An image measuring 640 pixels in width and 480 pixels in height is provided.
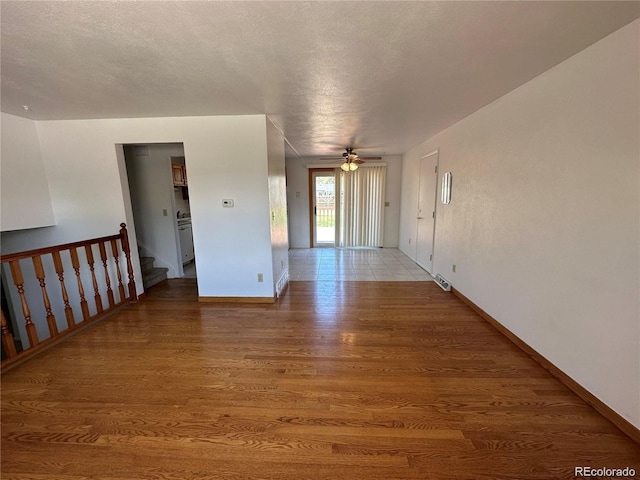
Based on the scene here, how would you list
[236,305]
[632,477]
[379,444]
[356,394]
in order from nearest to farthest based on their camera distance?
1. [632,477]
2. [379,444]
3. [356,394]
4. [236,305]

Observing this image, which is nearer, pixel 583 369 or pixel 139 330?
pixel 583 369

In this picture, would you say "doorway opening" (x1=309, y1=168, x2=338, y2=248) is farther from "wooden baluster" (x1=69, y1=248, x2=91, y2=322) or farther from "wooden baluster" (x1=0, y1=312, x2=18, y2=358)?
"wooden baluster" (x1=0, y1=312, x2=18, y2=358)

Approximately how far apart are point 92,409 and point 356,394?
1733 mm

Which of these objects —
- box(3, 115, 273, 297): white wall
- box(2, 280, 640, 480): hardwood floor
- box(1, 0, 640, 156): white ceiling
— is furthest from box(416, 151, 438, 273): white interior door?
box(3, 115, 273, 297): white wall

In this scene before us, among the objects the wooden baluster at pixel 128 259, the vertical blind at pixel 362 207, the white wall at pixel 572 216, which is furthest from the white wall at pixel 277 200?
the vertical blind at pixel 362 207

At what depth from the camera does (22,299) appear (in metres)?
2.15

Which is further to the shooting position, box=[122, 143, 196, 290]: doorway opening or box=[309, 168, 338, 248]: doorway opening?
box=[309, 168, 338, 248]: doorway opening

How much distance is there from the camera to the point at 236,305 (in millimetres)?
3342

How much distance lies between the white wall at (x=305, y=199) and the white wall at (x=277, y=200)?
8.19ft

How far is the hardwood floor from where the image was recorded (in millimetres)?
1343

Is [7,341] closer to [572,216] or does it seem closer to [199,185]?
[199,185]

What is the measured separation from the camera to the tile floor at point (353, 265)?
4.41 metres

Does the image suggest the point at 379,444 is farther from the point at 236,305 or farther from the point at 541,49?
the point at 541,49

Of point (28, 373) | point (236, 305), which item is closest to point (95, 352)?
point (28, 373)
